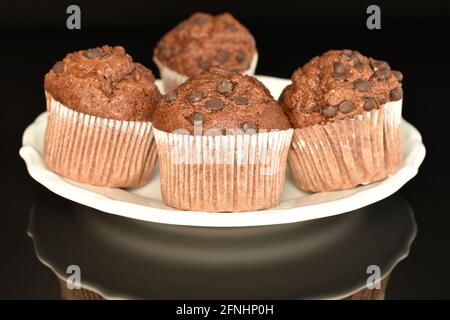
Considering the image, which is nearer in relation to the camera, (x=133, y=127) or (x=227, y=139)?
(x=227, y=139)

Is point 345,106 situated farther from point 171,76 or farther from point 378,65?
point 171,76

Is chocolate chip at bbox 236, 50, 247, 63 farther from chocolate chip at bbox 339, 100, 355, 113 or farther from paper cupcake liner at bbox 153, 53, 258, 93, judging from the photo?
chocolate chip at bbox 339, 100, 355, 113

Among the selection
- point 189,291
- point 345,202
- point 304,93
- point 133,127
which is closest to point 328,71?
point 304,93

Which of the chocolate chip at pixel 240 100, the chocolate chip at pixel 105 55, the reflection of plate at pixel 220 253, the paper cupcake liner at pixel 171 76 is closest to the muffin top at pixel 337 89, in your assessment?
the chocolate chip at pixel 240 100

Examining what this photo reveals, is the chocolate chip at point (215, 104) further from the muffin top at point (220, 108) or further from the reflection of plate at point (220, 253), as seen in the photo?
the reflection of plate at point (220, 253)

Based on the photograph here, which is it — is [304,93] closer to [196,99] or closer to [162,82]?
[196,99]
